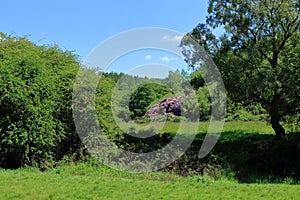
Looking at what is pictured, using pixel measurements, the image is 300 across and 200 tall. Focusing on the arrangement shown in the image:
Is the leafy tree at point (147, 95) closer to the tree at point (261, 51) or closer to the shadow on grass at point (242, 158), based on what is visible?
the shadow on grass at point (242, 158)

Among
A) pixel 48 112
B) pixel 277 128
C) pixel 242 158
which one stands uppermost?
pixel 48 112

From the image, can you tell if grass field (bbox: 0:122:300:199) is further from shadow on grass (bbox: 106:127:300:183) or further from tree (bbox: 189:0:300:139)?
tree (bbox: 189:0:300:139)

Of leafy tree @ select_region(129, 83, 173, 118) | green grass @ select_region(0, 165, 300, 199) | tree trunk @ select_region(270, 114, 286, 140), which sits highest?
leafy tree @ select_region(129, 83, 173, 118)

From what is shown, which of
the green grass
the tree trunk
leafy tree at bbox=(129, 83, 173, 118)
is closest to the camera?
the green grass

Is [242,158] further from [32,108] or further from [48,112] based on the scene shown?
[32,108]

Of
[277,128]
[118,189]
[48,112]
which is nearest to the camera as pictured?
[118,189]

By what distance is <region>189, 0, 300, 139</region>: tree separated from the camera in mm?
11227

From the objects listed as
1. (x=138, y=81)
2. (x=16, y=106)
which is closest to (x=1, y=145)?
(x=16, y=106)

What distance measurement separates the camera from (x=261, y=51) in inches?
464

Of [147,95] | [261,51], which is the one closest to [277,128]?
[261,51]

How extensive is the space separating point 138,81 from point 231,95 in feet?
16.9

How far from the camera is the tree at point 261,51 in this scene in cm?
1123

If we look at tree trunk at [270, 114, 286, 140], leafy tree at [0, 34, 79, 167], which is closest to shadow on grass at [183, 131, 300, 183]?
tree trunk at [270, 114, 286, 140]

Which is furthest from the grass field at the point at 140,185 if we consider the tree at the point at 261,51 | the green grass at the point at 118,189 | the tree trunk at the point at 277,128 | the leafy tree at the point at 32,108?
the tree at the point at 261,51
